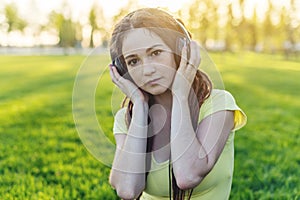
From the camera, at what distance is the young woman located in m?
1.57

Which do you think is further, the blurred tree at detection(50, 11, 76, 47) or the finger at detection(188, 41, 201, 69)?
the blurred tree at detection(50, 11, 76, 47)

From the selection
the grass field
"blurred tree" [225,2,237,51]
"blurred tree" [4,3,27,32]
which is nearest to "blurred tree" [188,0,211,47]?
the grass field

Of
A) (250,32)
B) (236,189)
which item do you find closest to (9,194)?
(236,189)

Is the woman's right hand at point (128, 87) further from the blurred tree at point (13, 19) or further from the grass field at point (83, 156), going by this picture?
the blurred tree at point (13, 19)

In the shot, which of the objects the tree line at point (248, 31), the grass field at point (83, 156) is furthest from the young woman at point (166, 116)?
the tree line at point (248, 31)

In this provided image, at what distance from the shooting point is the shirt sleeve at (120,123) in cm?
181

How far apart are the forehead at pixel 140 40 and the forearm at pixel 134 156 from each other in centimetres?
21

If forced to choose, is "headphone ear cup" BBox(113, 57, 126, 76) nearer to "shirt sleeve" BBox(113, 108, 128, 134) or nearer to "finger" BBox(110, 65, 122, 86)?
"finger" BBox(110, 65, 122, 86)

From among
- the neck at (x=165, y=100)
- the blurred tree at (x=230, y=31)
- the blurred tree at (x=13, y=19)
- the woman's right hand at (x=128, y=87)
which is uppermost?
the woman's right hand at (x=128, y=87)

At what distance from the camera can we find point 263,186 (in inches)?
130

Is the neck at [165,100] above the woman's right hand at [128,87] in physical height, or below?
below

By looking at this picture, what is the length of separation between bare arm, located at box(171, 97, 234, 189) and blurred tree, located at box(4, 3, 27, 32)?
44965 mm

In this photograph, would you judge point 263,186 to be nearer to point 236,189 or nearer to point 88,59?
point 236,189

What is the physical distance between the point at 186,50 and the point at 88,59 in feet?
1.11
